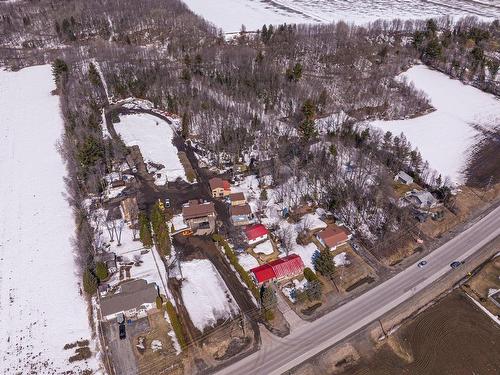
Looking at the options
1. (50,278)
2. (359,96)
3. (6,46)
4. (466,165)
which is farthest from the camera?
(6,46)

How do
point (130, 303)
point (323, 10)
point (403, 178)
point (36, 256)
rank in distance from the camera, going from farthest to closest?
point (323, 10) < point (403, 178) < point (36, 256) < point (130, 303)

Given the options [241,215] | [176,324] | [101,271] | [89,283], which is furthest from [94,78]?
[176,324]

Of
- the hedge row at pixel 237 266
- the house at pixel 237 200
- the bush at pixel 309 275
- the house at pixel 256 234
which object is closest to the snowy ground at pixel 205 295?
the hedge row at pixel 237 266

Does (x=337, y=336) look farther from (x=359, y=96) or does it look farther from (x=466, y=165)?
(x=359, y=96)

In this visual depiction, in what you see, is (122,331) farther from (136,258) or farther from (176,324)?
(136,258)

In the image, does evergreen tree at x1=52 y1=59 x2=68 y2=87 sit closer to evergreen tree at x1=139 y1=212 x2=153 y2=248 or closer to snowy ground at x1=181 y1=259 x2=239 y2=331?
evergreen tree at x1=139 y1=212 x2=153 y2=248

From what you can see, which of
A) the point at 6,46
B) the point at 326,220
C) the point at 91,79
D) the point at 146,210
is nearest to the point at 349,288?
the point at 326,220

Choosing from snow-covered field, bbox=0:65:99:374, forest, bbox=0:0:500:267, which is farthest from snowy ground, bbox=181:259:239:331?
forest, bbox=0:0:500:267
